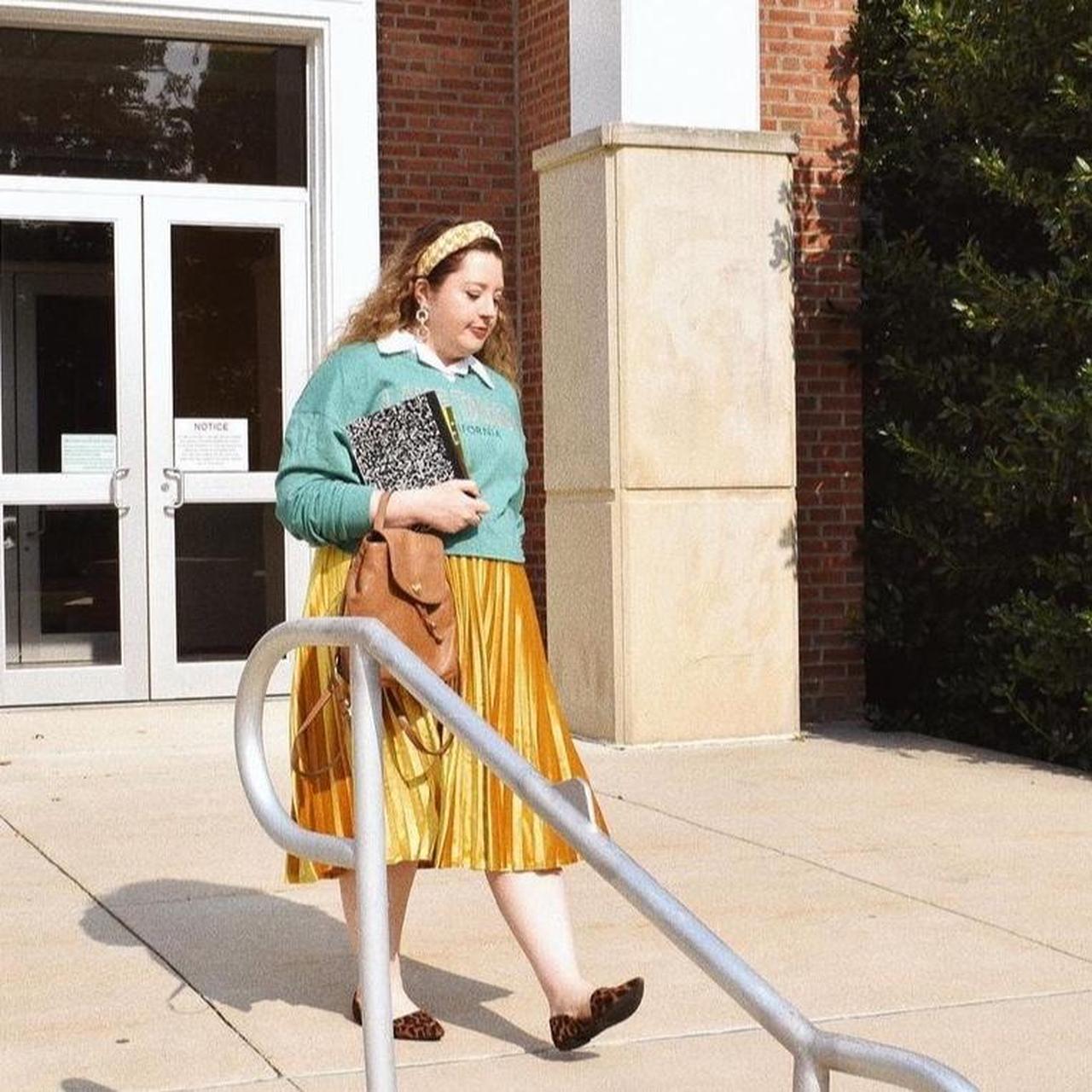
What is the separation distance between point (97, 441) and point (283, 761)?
2.63m

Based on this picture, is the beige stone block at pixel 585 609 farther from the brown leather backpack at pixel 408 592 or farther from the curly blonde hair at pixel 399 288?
the brown leather backpack at pixel 408 592

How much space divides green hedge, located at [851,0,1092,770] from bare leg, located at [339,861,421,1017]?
15.5 ft

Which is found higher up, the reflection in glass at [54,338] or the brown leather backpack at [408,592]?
the reflection in glass at [54,338]

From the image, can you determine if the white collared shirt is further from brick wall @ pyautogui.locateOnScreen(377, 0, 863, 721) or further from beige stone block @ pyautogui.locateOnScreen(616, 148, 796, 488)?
brick wall @ pyautogui.locateOnScreen(377, 0, 863, 721)

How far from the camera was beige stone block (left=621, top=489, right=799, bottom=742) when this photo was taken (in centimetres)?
964

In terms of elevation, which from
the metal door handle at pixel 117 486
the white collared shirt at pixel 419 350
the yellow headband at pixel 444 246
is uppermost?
the yellow headband at pixel 444 246

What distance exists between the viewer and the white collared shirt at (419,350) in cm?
478

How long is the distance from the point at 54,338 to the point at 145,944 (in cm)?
607

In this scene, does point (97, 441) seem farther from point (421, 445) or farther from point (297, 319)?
point (421, 445)

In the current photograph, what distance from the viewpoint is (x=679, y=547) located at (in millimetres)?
9727

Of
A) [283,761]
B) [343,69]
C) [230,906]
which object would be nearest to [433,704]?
[230,906]

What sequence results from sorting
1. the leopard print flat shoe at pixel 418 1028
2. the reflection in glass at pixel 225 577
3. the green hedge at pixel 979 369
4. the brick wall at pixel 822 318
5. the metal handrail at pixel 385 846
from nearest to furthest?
1. the metal handrail at pixel 385 846
2. the leopard print flat shoe at pixel 418 1028
3. the green hedge at pixel 979 369
4. the brick wall at pixel 822 318
5. the reflection in glass at pixel 225 577

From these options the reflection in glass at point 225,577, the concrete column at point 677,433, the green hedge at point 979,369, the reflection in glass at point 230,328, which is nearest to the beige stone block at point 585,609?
the concrete column at point 677,433

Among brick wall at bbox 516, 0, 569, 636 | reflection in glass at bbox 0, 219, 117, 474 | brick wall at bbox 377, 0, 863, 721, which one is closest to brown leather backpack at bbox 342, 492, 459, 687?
brick wall at bbox 377, 0, 863, 721
